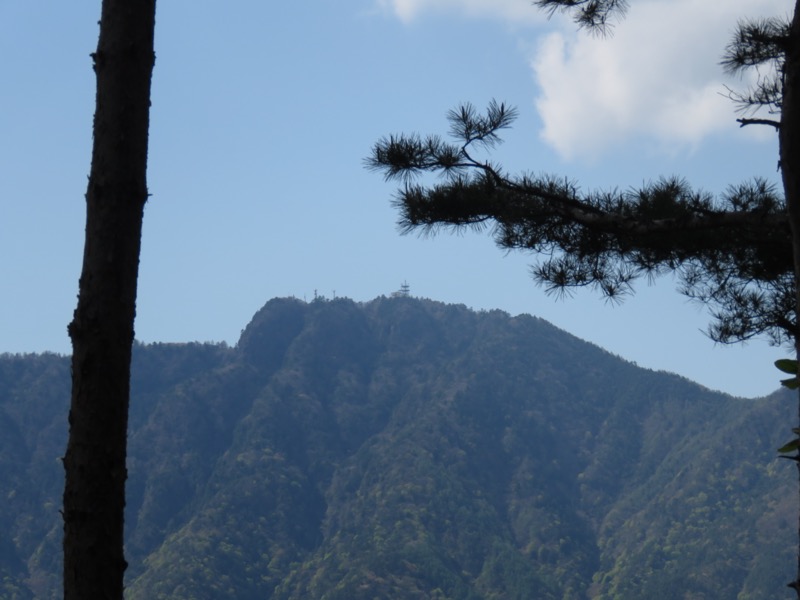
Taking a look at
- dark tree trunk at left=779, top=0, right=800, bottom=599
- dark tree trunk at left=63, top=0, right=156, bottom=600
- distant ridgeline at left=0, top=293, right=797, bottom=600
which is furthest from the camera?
distant ridgeline at left=0, top=293, right=797, bottom=600

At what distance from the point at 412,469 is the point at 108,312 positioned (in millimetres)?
105691

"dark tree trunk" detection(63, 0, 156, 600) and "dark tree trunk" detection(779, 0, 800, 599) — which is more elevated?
"dark tree trunk" detection(779, 0, 800, 599)

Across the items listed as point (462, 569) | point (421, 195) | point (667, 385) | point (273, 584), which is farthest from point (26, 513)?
point (421, 195)

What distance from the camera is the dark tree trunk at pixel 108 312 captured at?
2773 mm

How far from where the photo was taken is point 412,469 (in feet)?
351

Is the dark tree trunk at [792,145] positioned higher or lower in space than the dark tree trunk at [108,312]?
higher

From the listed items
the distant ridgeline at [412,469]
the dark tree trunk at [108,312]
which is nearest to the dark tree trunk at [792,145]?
the dark tree trunk at [108,312]

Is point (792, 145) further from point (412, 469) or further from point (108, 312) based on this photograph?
point (412, 469)

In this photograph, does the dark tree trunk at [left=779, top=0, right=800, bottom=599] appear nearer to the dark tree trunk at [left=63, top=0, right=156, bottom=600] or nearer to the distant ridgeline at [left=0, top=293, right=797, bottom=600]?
the dark tree trunk at [left=63, top=0, right=156, bottom=600]

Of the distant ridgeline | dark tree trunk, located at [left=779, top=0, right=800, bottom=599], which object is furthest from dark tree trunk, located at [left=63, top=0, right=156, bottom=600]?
the distant ridgeline

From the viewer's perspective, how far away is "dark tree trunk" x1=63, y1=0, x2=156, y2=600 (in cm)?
277

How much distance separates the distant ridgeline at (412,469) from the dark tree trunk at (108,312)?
83.4 meters

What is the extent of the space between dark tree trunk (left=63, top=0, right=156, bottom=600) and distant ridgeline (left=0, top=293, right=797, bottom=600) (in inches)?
3284

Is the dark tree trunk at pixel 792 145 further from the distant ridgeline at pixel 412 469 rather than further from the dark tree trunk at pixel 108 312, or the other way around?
the distant ridgeline at pixel 412 469
